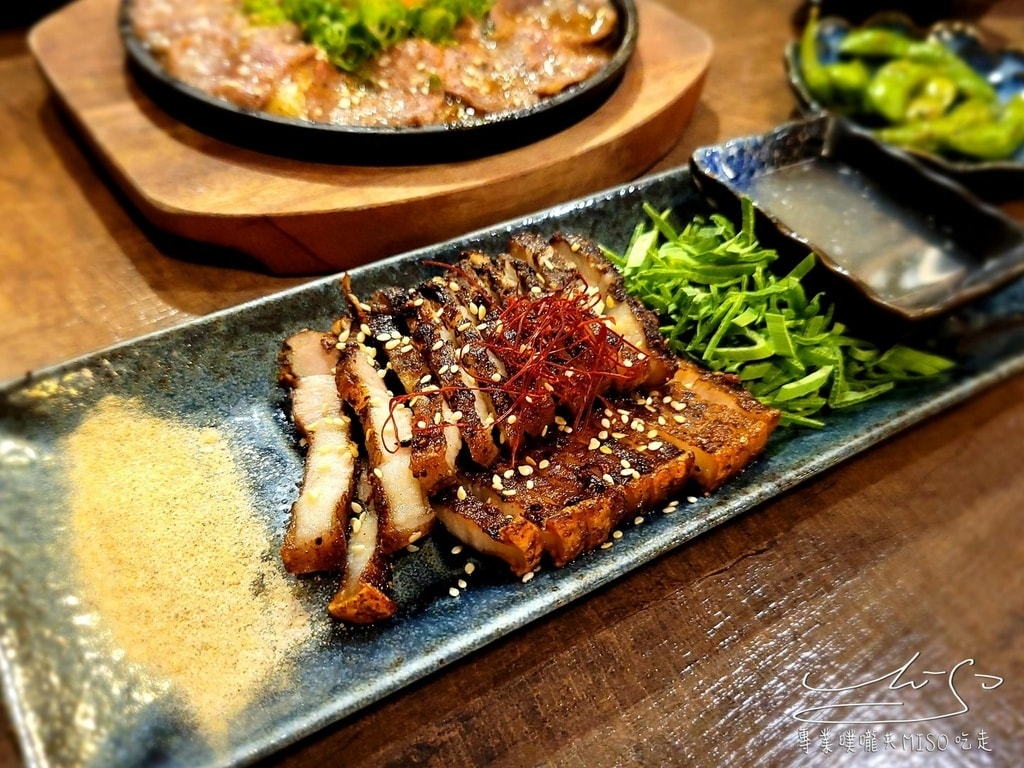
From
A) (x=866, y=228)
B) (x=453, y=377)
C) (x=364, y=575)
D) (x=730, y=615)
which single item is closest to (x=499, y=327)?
(x=453, y=377)

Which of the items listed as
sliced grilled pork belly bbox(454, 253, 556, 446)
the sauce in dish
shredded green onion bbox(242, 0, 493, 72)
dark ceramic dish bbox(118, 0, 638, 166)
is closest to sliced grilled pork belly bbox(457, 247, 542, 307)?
sliced grilled pork belly bbox(454, 253, 556, 446)

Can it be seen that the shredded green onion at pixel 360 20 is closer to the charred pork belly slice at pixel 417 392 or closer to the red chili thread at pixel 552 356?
the charred pork belly slice at pixel 417 392

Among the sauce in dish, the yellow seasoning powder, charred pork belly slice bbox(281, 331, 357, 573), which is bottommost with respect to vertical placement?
the yellow seasoning powder

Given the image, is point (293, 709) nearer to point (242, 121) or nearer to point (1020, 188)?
point (242, 121)

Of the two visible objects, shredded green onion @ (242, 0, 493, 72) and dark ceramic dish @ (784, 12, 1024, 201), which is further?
dark ceramic dish @ (784, 12, 1024, 201)

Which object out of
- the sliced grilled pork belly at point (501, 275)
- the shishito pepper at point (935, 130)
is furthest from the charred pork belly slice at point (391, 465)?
the shishito pepper at point (935, 130)

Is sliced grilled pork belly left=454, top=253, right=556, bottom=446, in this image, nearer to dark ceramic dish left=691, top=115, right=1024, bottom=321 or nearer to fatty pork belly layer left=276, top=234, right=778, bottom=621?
fatty pork belly layer left=276, top=234, right=778, bottom=621

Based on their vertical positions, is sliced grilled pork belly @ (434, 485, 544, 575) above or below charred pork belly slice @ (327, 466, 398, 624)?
Answer: above

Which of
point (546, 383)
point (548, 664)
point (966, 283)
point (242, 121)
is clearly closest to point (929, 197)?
point (966, 283)
